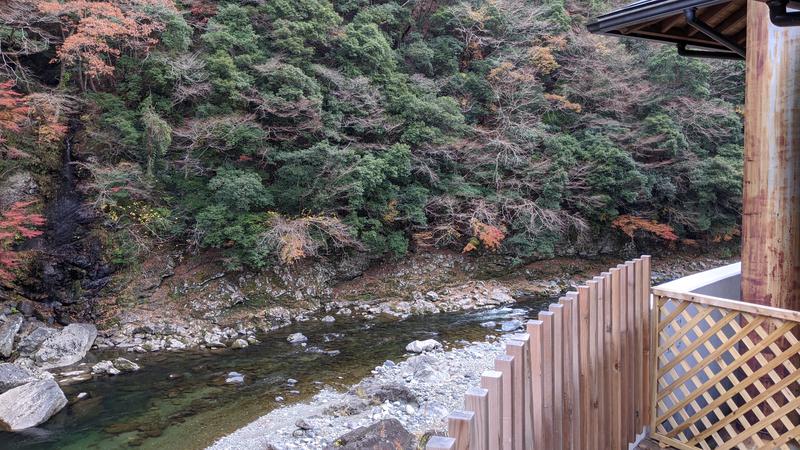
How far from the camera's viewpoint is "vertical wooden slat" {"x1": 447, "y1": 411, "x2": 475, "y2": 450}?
115cm

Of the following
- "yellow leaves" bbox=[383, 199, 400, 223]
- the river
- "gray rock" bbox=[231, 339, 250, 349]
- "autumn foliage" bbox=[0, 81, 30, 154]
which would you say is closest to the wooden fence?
the river

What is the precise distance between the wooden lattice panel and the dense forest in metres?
7.21

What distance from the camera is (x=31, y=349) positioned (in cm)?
683

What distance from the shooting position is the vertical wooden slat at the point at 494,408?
1322mm

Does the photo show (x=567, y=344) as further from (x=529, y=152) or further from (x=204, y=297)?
(x=529, y=152)

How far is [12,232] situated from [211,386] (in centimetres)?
418

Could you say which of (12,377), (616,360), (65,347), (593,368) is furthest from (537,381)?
(65,347)

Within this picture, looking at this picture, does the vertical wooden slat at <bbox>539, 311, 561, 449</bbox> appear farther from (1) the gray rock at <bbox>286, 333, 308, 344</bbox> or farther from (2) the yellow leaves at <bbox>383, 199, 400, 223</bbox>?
(2) the yellow leaves at <bbox>383, 199, 400, 223</bbox>

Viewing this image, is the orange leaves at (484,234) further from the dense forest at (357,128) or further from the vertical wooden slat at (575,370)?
the vertical wooden slat at (575,370)

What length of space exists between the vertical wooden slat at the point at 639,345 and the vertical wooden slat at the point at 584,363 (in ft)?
1.93

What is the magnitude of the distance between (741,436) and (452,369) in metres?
4.53

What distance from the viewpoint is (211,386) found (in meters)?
6.20

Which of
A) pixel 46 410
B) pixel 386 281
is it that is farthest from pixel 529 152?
pixel 46 410

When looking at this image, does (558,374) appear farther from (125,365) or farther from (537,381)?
(125,365)
